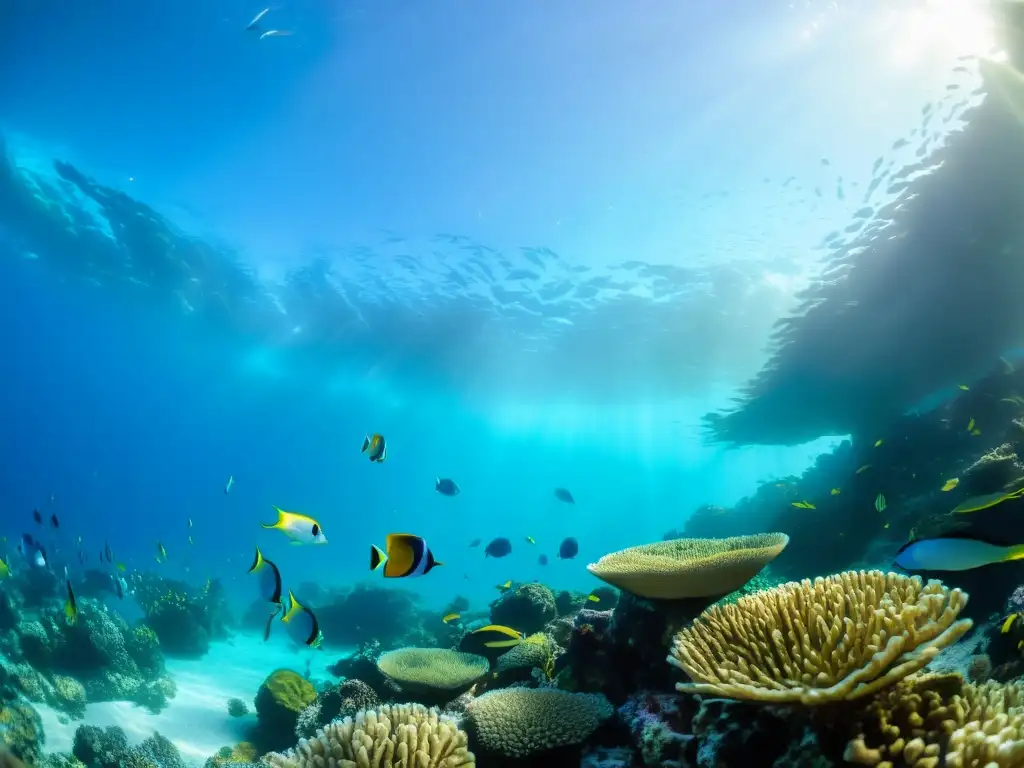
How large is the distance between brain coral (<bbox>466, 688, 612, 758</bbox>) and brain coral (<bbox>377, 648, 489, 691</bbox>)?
146 centimetres

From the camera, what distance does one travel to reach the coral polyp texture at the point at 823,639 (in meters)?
2.22

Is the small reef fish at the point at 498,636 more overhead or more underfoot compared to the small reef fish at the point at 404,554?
more underfoot

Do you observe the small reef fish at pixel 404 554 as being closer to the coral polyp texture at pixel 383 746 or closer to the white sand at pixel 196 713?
the coral polyp texture at pixel 383 746

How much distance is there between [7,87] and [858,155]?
30.5 meters

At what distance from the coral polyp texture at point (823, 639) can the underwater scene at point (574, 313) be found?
2 cm

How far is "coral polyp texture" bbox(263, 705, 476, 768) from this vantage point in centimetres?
303

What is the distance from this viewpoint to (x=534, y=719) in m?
3.88

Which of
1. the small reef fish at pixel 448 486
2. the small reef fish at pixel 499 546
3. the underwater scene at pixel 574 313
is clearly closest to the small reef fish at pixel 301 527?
the underwater scene at pixel 574 313

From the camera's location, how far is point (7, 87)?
19359 millimetres

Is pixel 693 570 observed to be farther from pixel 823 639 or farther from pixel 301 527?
pixel 301 527

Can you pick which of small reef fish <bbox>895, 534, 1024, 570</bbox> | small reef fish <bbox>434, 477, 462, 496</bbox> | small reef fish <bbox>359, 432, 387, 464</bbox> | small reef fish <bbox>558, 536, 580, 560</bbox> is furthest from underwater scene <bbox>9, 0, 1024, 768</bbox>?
small reef fish <bbox>434, 477, 462, 496</bbox>

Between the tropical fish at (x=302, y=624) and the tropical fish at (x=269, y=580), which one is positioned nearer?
the tropical fish at (x=269, y=580)

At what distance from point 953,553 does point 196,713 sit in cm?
1345

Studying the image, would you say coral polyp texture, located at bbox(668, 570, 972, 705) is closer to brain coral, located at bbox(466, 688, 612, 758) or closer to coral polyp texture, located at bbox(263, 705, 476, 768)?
brain coral, located at bbox(466, 688, 612, 758)
